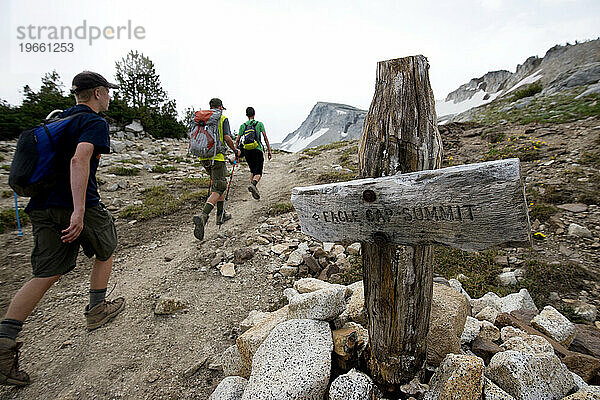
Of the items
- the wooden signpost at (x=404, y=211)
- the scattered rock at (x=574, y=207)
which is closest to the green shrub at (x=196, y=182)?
the wooden signpost at (x=404, y=211)

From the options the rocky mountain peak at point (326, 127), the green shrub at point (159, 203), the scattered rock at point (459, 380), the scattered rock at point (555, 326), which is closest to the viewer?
the scattered rock at point (459, 380)

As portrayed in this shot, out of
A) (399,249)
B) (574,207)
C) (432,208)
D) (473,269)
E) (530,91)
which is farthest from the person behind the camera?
(530,91)

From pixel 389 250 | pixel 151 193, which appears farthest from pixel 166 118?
pixel 389 250

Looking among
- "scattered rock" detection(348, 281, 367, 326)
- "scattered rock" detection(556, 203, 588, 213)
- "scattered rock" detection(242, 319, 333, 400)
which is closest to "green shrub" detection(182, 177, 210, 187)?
"scattered rock" detection(348, 281, 367, 326)

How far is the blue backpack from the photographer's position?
263 centimetres

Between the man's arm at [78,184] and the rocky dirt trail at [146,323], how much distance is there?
146 cm

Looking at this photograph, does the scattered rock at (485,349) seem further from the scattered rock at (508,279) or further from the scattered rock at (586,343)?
the scattered rock at (508,279)

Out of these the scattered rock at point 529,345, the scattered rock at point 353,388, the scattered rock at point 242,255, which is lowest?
the scattered rock at point 242,255

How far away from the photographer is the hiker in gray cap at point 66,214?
2.73 meters

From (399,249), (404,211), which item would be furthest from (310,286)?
(404,211)

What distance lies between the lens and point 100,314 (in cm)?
356

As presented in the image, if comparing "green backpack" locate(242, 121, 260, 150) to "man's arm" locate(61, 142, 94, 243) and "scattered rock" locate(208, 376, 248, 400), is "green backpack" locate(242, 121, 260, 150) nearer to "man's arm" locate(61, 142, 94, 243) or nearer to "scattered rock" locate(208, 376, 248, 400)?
"man's arm" locate(61, 142, 94, 243)

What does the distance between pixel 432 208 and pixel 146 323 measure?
3.85 meters

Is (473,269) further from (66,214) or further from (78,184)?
(66,214)
